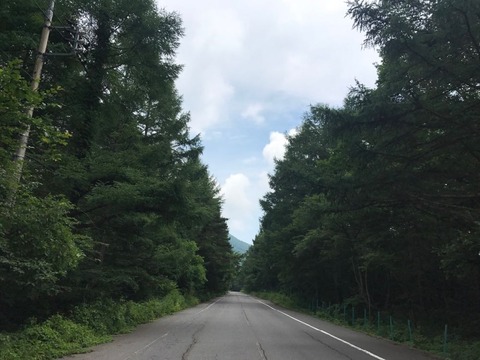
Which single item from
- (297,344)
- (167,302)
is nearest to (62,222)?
(297,344)

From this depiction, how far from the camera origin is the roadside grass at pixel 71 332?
888 centimetres

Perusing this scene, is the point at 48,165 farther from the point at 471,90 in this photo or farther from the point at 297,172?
the point at 471,90

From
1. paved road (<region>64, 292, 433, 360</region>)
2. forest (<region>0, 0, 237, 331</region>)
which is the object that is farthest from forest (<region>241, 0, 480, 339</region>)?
forest (<region>0, 0, 237, 331</region>)

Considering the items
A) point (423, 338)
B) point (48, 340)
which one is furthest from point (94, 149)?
point (423, 338)

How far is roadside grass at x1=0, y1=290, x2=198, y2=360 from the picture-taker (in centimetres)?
888

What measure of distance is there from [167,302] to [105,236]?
42.5 feet

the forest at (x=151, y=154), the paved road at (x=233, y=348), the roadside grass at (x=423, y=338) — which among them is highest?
the forest at (x=151, y=154)

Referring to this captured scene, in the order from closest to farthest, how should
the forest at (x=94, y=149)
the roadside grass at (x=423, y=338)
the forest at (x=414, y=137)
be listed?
the forest at (x=414, y=137) → the forest at (x=94, y=149) → the roadside grass at (x=423, y=338)

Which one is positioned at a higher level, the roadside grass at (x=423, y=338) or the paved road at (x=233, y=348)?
the roadside grass at (x=423, y=338)

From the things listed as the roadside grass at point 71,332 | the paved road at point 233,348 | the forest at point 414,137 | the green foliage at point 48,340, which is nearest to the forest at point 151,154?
the forest at point 414,137

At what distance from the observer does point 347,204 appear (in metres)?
13.4

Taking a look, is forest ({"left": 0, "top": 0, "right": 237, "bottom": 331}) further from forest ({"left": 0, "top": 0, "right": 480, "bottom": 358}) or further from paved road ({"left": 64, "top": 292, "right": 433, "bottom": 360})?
paved road ({"left": 64, "top": 292, "right": 433, "bottom": 360})

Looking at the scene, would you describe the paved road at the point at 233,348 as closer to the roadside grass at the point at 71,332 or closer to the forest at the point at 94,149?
the roadside grass at the point at 71,332

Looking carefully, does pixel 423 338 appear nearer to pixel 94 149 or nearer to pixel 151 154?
pixel 151 154
